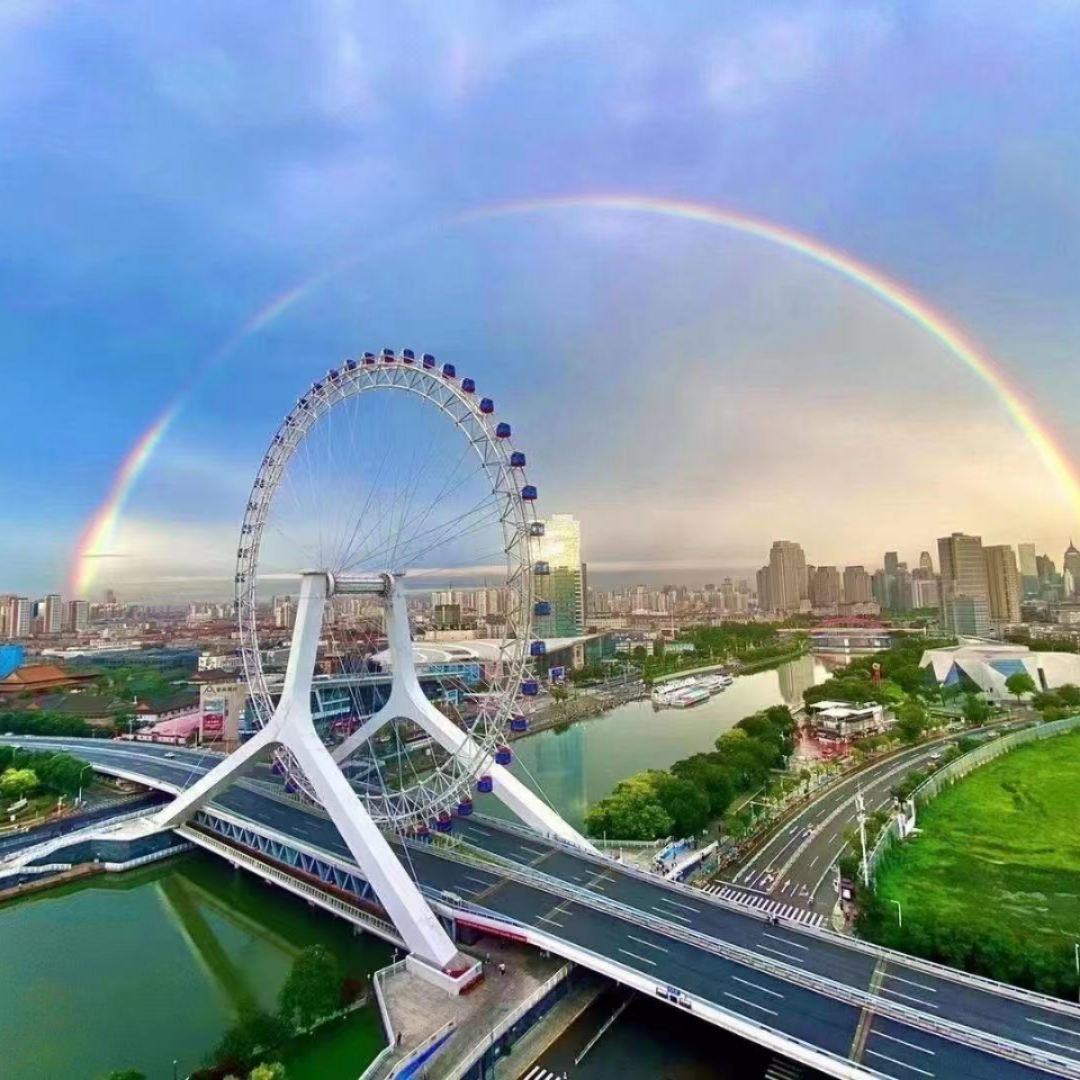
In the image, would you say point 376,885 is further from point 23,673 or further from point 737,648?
point 737,648

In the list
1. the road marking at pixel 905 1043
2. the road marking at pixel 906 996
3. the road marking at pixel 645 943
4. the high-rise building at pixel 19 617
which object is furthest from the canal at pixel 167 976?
the high-rise building at pixel 19 617

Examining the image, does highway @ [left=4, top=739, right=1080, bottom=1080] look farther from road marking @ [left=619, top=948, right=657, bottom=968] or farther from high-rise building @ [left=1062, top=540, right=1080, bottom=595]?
high-rise building @ [left=1062, top=540, right=1080, bottom=595]

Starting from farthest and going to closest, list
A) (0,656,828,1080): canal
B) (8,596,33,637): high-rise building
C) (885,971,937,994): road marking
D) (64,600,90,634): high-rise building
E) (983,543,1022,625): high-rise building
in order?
(64,600,90,634): high-rise building → (8,596,33,637): high-rise building → (983,543,1022,625): high-rise building → (0,656,828,1080): canal → (885,971,937,994): road marking

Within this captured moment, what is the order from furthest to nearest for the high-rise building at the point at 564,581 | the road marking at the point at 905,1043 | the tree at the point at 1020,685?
1. the high-rise building at the point at 564,581
2. the tree at the point at 1020,685
3. the road marking at the point at 905,1043

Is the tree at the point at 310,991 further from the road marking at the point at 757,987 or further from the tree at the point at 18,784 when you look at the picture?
the tree at the point at 18,784

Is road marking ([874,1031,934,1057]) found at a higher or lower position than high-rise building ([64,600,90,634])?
lower

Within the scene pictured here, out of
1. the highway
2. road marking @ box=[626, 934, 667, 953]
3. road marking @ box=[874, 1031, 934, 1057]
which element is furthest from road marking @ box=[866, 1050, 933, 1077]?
road marking @ box=[626, 934, 667, 953]
